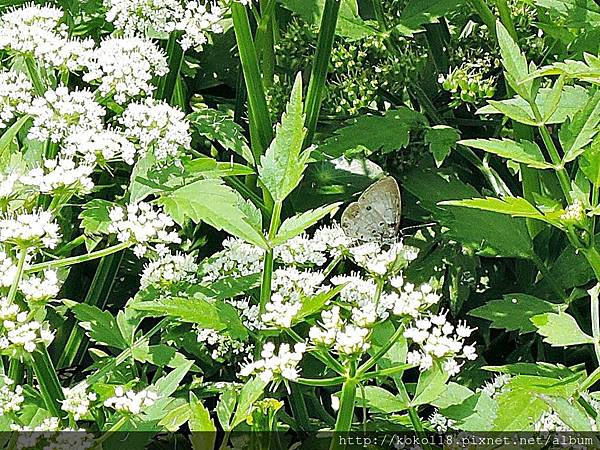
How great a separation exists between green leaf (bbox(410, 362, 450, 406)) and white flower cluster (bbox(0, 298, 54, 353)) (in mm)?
713

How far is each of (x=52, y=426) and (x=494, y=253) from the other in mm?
1188

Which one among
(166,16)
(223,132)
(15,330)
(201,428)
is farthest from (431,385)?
(166,16)

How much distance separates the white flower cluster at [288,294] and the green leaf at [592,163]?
0.57m

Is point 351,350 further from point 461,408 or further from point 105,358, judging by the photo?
point 105,358

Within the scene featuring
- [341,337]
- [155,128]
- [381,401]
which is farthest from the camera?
[155,128]

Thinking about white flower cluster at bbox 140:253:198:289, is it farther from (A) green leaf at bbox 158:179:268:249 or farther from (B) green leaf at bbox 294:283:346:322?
(B) green leaf at bbox 294:283:346:322

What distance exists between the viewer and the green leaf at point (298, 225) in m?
1.65

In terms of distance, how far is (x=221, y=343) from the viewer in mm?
1969

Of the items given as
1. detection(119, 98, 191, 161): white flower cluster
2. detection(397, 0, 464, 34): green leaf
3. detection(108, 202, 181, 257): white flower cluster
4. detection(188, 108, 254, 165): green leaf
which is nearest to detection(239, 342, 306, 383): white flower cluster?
detection(108, 202, 181, 257): white flower cluster

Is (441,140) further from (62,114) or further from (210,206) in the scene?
(62,114)

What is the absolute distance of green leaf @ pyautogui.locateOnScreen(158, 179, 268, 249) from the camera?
5.78 ft

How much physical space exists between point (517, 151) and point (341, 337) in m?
0.59

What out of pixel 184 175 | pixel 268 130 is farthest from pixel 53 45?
pixel 268 130

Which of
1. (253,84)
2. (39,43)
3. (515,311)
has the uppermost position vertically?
(39,43)
